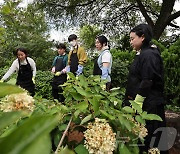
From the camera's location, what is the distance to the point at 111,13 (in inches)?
603

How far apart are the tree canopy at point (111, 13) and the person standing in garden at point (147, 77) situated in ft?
33.8

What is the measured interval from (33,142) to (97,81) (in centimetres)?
195

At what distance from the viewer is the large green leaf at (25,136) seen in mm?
371

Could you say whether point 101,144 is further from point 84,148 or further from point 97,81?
point 97,81

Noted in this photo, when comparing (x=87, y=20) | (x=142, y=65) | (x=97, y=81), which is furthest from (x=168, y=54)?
(x=87, y=20)

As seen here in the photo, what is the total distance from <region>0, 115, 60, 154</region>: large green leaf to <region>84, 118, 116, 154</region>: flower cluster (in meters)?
1.20

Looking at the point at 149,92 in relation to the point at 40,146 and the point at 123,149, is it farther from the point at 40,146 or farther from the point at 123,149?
the point at 40,146

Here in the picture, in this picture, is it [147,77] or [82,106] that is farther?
[147,77]

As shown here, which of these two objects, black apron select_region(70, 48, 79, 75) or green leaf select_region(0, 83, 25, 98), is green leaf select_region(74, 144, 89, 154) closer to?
green leaf select_region(0, 83, 25, 98)

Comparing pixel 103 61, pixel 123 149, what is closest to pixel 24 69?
pixel 103 61

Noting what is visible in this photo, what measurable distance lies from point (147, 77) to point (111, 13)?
12.3 m

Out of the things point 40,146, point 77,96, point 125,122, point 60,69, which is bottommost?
point 60,69

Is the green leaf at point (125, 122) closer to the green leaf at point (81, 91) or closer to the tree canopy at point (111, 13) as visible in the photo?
the green leaf at point (81, 91)

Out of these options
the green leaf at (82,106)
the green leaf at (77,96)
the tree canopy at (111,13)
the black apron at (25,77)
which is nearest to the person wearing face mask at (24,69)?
the black apron at (25,77)
